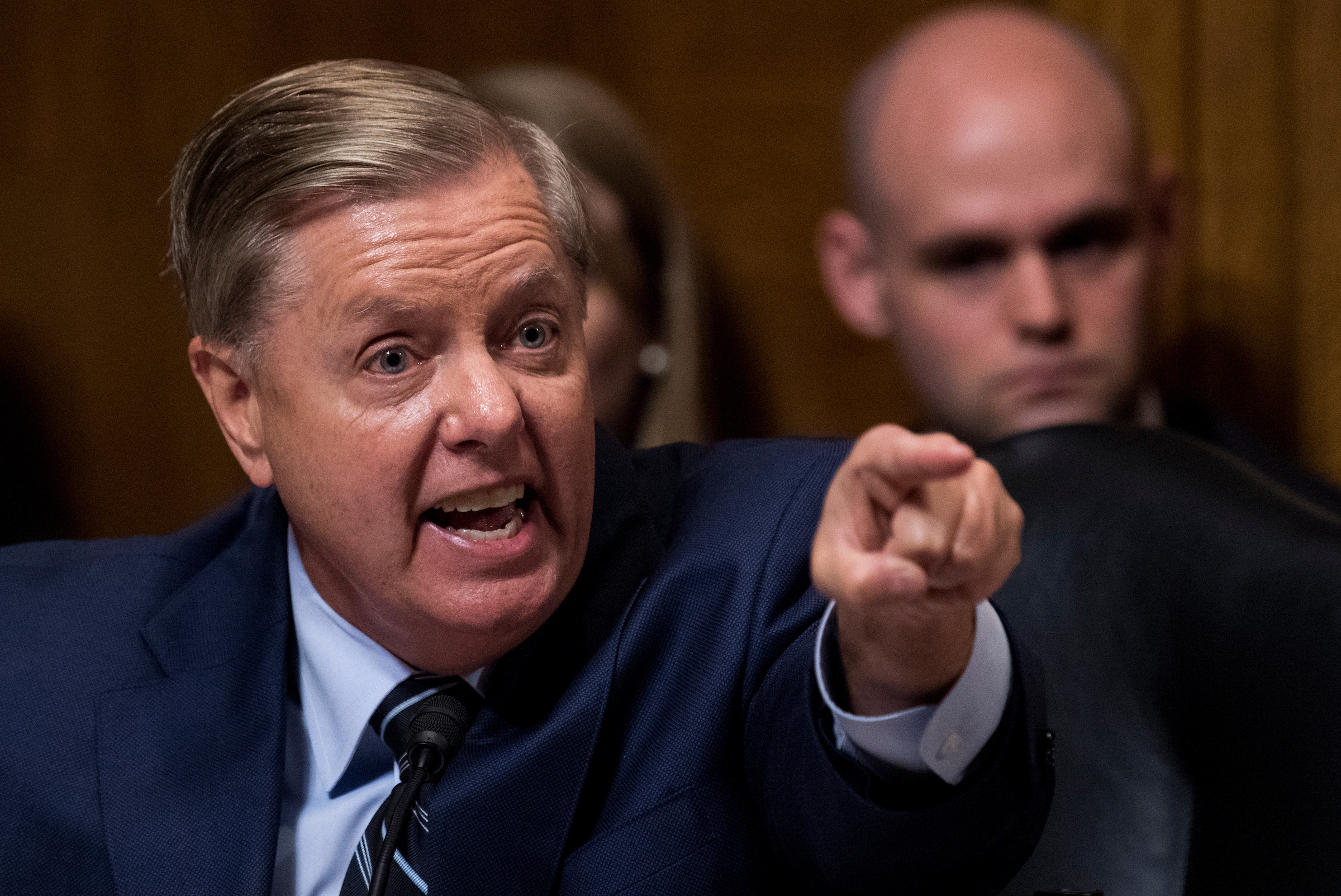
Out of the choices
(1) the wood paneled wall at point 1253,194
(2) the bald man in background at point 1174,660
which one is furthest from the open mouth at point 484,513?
(1) the wood paneled wall at point 1253,194

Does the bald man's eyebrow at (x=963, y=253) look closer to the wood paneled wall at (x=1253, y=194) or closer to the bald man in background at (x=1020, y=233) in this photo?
the bald man in background at (x=1020, y=233)

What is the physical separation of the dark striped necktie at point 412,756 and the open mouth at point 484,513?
134 mm

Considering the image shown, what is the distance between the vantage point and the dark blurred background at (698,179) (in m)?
1.72

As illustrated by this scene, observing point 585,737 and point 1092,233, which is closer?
point 585,737

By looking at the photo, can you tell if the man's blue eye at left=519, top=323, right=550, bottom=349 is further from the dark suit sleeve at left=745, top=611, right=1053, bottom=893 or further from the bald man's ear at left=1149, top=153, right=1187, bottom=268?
the bald man's ear at left=1149, top=153, right=1187, bottom=268

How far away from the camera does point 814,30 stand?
2.04m

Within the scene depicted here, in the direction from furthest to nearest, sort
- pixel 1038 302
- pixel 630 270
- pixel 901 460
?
pixel 630 270, pixel 1038 302, pixel 901 460

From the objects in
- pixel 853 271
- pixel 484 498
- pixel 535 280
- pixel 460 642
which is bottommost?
pixel 853 271

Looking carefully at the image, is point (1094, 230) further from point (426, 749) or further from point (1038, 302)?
point (426, 749)

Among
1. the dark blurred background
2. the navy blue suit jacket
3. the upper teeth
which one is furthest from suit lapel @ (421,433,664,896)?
the dark blurred background

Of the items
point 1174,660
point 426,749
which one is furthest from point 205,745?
point 1174,660

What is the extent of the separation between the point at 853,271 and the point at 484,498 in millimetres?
978

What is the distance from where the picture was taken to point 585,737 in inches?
37.2

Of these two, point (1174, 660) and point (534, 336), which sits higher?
point (534, 336)
